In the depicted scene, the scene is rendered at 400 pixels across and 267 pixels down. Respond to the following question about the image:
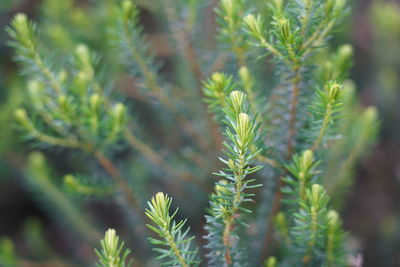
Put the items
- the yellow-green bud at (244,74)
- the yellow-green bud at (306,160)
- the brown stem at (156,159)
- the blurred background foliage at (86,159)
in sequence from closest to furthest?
the yellow-green bud at (306,160) < the yellow-green bud at (244,74) < the brown stem at (156,159) < the blurred background foliage at (86,159)

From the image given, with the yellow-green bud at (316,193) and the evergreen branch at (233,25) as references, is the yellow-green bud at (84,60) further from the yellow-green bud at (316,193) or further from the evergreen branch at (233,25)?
the yellow-green bud at (316,193)

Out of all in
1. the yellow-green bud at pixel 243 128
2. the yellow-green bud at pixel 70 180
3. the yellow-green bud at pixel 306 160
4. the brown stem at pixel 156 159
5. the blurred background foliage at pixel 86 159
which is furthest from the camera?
the blurred background foliage at pixel 86 159

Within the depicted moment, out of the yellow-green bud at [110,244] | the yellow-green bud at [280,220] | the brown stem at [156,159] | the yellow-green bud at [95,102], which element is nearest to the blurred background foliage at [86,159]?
the brown stem at [156,159]

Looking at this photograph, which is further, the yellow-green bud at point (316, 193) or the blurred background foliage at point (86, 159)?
→ the blurred background foliage at point (86, 159)

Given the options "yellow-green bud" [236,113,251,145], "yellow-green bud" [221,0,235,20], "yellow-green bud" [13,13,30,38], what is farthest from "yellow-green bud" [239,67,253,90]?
"yellow-green bud" [13,13,30,38]

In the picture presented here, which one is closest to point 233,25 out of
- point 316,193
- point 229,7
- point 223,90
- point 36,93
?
point 229,7

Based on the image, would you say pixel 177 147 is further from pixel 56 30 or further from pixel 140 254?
pixel 56 30

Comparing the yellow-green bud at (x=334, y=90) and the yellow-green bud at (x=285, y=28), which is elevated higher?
the yellow-green bud at (x=285, y=28)

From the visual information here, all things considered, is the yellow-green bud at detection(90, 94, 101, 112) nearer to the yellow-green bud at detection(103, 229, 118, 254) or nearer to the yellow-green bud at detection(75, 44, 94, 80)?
the yellow-green bud at detection(75, 44, 94, 80)
